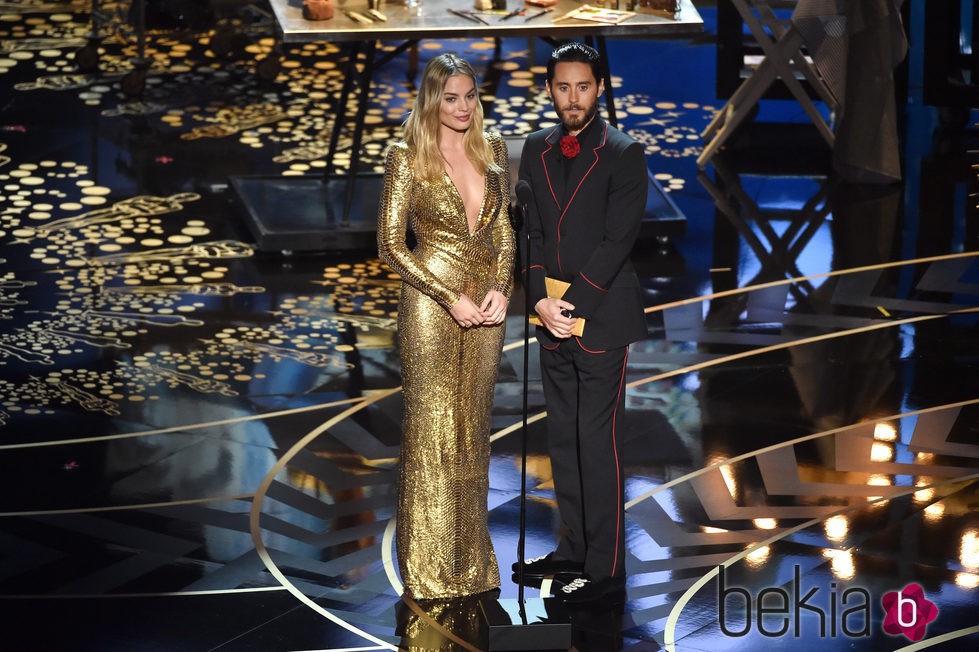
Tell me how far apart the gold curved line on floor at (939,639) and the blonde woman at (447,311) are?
1213 millimetres

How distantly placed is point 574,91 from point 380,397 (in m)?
2.21

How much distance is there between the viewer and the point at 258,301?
24.3 ft

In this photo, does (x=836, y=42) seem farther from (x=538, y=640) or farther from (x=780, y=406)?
(x=538, y=640)

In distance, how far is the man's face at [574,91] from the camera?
14.7 feet

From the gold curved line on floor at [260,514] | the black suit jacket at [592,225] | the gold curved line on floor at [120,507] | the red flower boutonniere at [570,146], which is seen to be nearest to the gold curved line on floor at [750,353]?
the gold curved line on floor at [260,514]

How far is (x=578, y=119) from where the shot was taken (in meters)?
4.56

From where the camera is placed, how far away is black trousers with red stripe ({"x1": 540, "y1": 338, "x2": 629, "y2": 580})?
15.4 feet

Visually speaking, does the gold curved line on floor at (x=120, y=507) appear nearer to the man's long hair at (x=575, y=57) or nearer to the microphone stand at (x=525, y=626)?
the microphone stand at (x=525, y=626)

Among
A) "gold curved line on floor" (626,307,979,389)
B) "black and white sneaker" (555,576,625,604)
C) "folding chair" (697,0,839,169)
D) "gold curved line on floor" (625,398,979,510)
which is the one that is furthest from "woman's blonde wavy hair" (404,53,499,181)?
"folding chair" (697,0,839,169)

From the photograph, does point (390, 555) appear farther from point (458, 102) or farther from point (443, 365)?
point (458, 102)

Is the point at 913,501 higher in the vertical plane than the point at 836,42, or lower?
lower

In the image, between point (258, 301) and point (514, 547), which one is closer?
point (514, 547)

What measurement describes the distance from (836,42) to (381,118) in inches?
111

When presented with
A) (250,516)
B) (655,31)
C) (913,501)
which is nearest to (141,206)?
(655,31)
